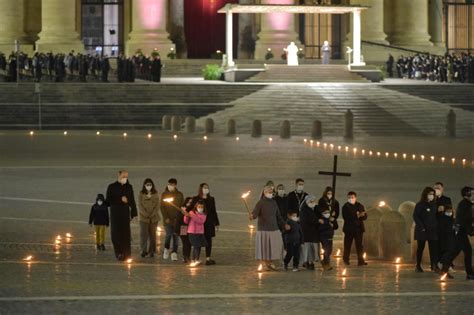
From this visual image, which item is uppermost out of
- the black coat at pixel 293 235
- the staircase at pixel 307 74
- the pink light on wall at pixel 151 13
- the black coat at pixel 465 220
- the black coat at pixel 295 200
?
the pink light on wall at pixel 151 13

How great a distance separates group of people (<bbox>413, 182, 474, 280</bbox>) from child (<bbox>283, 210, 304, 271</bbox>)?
70.4 inches

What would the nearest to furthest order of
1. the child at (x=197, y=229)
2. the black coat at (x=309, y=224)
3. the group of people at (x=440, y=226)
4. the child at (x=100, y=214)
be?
1. the group of people at (x=440, y=226)
2. the black coat at (x=309, y=224)
3. the child at (x=197, y=229)
4. the child at (x=100, y=214)

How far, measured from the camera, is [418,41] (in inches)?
3255

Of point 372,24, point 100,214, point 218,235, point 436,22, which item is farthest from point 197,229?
point 436,22

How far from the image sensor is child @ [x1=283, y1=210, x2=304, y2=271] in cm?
2252

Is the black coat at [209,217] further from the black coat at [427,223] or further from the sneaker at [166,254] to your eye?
the black coat at [427,223]

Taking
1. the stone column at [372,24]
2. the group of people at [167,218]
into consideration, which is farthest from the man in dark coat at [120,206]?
the stone column at [372,24]

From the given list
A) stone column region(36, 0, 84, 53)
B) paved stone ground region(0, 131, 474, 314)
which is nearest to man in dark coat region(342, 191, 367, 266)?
paved stone ground region(0, 131, 474, 314)

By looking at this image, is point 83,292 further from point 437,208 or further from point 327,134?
point 327,134

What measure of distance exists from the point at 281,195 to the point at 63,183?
1417 cm

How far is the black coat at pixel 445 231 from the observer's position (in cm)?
2208

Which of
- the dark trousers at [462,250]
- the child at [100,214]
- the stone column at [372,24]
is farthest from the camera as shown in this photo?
the stone column at [372,24]

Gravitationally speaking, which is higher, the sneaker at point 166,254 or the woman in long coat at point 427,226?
the woman in long coat at point 427,226

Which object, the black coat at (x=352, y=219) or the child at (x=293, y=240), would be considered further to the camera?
the black coat at (x=352, y=219)
